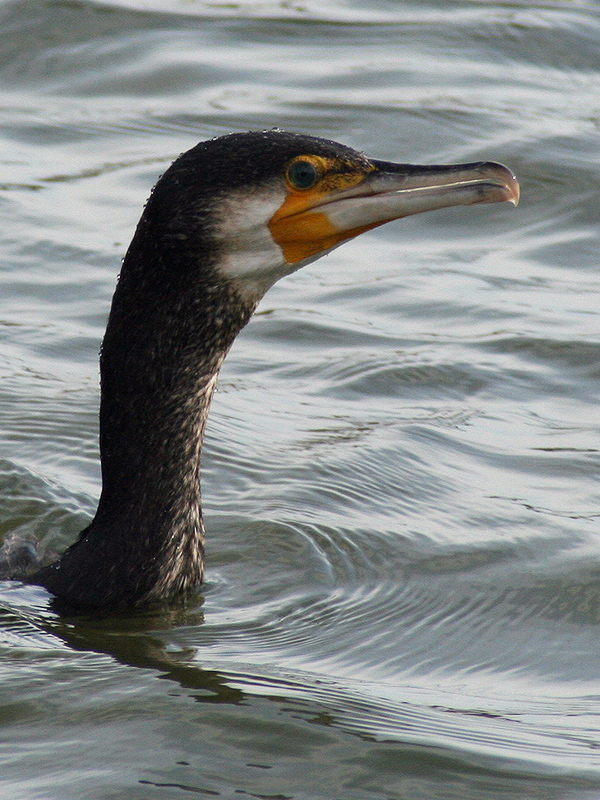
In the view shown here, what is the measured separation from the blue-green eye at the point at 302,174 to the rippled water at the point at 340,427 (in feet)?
4.41

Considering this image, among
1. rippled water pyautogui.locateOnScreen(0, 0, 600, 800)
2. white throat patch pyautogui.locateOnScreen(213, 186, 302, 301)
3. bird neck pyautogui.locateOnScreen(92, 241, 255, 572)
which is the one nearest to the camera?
rippled water pyautogui.locateOnScreen(0, 0, 600, 800)

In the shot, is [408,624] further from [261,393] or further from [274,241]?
[261,393]

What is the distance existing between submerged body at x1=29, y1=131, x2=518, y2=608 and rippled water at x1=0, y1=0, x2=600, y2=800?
22cm

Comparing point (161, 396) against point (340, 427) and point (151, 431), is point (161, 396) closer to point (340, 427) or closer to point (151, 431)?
point (151, 431)

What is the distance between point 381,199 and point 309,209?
219 mm

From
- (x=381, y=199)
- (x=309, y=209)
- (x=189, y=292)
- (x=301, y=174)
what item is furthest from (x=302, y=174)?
(x=189, y=292)

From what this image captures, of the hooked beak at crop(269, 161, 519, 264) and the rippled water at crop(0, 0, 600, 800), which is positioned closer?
the rippled water at crop(0, 0, 600, 800)

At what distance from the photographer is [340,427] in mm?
6195

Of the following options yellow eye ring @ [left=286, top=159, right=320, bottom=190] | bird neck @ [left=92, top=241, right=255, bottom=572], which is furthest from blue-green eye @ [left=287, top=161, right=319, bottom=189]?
bird neck @ [left=92, top=241, right=255, bottom=572]

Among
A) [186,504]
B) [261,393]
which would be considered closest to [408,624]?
[186,504]

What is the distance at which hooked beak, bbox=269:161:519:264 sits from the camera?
4328mm

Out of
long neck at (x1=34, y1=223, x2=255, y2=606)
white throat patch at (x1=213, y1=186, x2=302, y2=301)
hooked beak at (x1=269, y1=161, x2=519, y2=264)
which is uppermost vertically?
hooked beak at (x1=269, y1=161, x2=519, y2=264)

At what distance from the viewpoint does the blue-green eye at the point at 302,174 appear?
4.33 m

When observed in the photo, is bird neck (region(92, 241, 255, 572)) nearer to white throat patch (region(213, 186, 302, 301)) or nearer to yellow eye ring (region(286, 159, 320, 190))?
white throat patch (region(213, 186, 302, 301))
